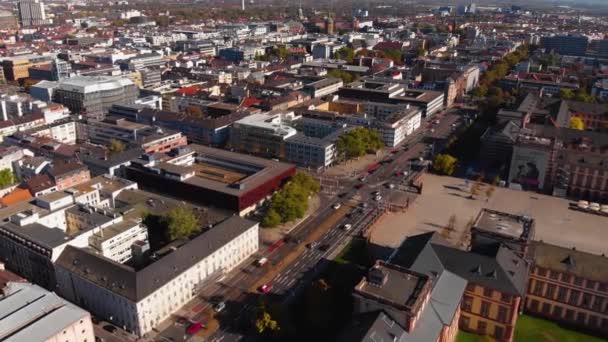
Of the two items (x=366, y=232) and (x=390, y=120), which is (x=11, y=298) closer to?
(x=366, y=232)

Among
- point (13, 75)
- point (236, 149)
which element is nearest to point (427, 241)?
point (236, 149)

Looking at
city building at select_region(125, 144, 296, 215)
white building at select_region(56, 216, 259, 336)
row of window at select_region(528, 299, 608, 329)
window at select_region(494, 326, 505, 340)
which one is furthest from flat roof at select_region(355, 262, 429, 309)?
city building at select_region(125, 144, 296, 215)

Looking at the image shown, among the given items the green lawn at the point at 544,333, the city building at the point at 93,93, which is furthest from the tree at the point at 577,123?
the city building at the point at 93,93

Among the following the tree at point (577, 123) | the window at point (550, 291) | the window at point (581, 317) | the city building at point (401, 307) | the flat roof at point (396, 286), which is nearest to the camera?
the city building at point (401, 307)

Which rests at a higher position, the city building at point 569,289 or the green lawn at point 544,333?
the city building at point 569,289

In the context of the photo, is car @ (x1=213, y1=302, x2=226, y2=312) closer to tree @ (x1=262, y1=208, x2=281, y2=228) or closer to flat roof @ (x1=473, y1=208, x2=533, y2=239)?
tree @ (x1=262, y1=208, x2=281, y2=228)

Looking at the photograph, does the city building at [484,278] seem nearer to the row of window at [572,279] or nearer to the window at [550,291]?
the row of window at [572,279]

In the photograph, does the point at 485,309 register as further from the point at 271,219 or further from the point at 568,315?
the point at 271,219

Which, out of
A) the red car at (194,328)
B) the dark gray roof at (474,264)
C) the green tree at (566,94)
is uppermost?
the green tree at (566,94)
